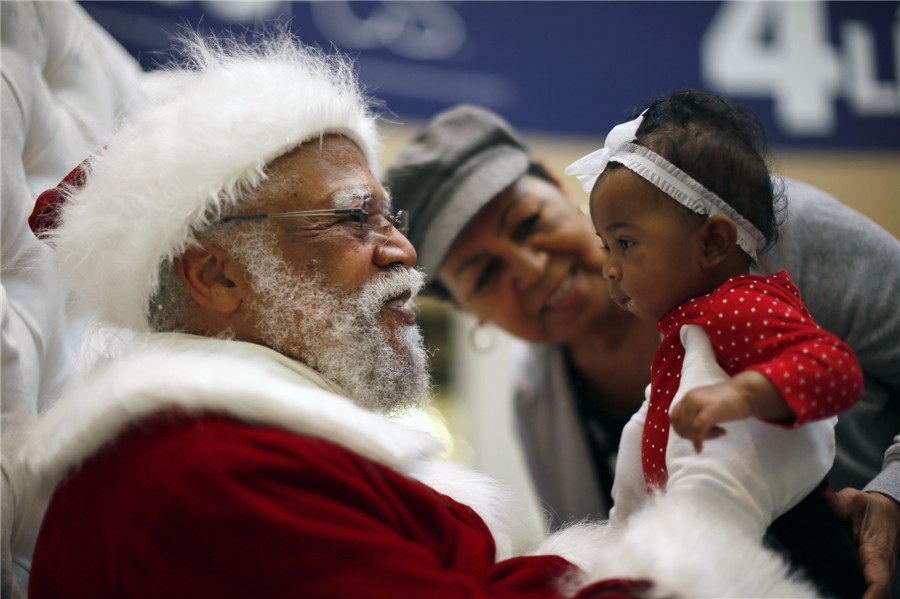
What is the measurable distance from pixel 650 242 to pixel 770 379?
1.07 feet

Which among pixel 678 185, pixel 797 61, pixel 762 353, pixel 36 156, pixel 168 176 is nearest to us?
pixel 762 353

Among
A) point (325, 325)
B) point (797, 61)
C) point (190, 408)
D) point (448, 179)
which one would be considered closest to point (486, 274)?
point (448, 179)

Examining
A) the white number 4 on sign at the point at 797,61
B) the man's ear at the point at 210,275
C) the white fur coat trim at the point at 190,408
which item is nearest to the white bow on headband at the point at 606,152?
the white fur coat trim at the point at 190,408

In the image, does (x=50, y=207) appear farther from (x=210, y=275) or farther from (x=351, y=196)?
(x=351, y=196)

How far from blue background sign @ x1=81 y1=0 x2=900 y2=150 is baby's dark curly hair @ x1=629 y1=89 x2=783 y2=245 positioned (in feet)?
7.85

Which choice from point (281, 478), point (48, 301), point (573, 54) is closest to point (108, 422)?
point (281, 478)

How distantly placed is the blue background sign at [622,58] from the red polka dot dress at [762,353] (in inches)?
102

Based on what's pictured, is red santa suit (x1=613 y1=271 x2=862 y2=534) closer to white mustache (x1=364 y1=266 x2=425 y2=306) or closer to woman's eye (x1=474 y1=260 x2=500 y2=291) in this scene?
white mustache (x1=364 y1=266 x2=425 y2=306)

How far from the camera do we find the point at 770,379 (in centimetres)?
101

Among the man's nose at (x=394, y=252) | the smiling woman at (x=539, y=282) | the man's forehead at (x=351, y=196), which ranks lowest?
the smiling woman at (x=539, y=282)

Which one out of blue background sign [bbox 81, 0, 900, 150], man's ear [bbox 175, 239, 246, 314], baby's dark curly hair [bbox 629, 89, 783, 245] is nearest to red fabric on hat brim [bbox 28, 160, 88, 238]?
man's ear [bbox 175, 239, 246, 314]

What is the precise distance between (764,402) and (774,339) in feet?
0.38

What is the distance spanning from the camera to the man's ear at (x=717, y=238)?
47.9 inches

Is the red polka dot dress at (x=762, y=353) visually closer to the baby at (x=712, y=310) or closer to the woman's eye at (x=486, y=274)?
the baby at (x=712, y=310)
